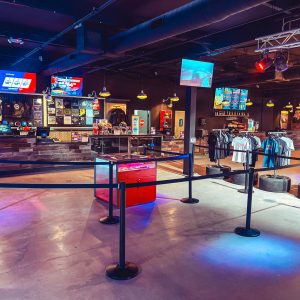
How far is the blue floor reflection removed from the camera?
10.7 feet

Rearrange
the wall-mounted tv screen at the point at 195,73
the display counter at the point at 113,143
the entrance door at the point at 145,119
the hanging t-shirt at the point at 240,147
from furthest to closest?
the entrance door at the point at 145,119
the display counter at the point at 113,143
the hanging t-shirt at the point at 240,147
the wall-mounted tv screen at the point at 195,73

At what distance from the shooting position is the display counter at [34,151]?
25.8 feet

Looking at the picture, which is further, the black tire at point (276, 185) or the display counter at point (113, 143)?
the display counter at point (113, 143)

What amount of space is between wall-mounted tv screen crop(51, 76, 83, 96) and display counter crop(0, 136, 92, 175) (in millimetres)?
3693

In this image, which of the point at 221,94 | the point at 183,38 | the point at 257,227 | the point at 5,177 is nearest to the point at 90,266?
the point at 257,227

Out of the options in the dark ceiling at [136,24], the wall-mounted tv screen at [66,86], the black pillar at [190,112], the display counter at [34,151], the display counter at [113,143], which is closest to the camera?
the dark ceiling at [136,24]

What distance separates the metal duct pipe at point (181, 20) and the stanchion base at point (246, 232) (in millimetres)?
2945

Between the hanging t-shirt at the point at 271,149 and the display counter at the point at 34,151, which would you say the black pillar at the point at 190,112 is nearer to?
the hanging t-shirt at the point at 271,149

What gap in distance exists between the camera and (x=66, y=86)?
1179 cm

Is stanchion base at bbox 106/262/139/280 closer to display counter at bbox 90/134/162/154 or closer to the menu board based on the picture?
display counter at bbox 90/134/162/154

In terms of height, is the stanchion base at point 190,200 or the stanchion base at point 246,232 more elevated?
the stanchion base at point 190,200

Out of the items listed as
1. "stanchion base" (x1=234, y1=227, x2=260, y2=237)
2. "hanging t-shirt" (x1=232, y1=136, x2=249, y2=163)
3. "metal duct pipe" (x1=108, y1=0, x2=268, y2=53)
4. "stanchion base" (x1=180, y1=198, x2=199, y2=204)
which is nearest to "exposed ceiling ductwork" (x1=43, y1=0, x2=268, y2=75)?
"metal duct pipe" (x1=108, y1=0, x2=268, y2=53)

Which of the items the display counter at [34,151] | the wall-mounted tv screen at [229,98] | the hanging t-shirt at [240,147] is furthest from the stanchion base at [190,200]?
the wall-mounted tv screen at [229,98]

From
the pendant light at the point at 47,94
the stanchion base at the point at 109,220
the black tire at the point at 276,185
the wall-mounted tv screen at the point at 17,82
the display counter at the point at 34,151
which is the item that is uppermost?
the wall-mounted tv screen at the point at 17,82
